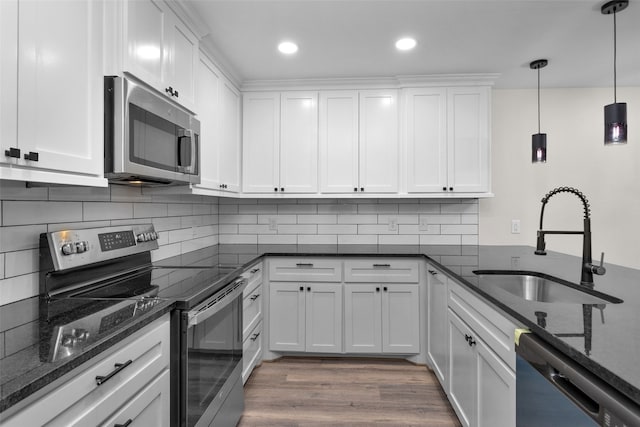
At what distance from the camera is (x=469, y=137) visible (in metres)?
2.90

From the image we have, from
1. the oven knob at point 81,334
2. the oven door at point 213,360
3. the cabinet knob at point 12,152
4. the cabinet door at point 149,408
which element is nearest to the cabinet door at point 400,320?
the oven door at point 213,360

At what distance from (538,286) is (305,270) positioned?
160 cm

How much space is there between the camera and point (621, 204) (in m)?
3.12

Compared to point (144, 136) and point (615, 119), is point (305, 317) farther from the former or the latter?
point (615, 119)

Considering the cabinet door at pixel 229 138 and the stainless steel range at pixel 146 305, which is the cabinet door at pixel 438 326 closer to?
the stainless steel range at pixel 146 305

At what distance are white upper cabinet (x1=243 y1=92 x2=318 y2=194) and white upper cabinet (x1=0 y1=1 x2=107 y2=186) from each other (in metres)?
1.73

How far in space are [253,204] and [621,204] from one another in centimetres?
339

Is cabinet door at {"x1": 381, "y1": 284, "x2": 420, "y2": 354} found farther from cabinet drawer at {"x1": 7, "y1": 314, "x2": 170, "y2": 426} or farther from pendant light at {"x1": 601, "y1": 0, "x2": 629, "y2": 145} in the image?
cabinet drawer at {"x1": 7, "y1": 314, "x2": 170, "y2": 426}

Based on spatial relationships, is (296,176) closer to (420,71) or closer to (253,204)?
(253,204)

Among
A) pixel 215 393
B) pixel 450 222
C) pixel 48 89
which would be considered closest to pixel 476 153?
pixel 450 222

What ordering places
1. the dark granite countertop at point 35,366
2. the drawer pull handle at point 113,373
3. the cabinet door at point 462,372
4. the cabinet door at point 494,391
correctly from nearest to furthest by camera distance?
the dark granite countertop at point 35,366 → the drawer pull handle at point 113,373 → the cabinet door at point 494,391 → the cabinet door at point 462,372

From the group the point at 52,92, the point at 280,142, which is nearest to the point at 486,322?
the point at 52,92

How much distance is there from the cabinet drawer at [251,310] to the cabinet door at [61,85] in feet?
4.38

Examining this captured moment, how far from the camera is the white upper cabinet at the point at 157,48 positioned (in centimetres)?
141
